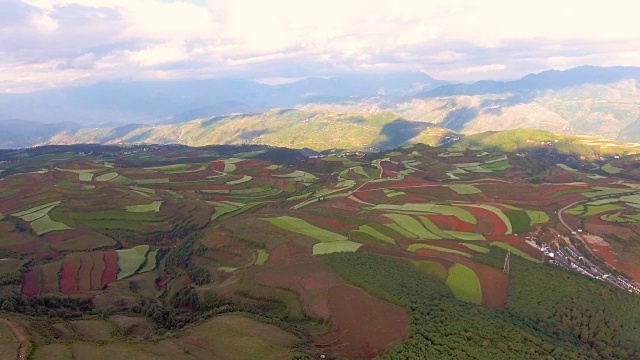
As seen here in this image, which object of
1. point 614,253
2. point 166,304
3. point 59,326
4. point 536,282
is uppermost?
point 59,326

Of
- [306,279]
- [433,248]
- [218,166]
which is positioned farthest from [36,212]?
[433,248]

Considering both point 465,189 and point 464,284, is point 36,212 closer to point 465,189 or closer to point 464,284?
point 464,284

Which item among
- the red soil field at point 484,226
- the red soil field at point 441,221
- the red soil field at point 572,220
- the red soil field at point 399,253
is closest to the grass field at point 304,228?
the red soil field at point 399,253

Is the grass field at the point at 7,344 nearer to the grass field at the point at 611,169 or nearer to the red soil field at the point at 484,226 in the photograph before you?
the red soil field at the point at 484,226

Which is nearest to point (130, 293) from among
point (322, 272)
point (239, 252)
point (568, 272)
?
point (239, 252)

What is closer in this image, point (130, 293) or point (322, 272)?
point (322, 272)

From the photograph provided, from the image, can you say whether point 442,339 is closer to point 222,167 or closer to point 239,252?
point 239,252
